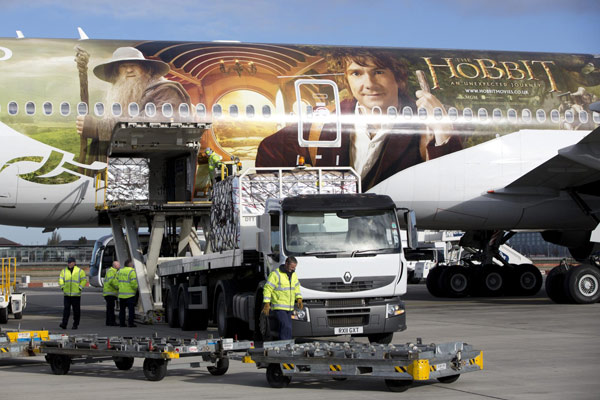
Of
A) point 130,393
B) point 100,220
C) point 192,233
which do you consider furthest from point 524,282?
point 130,393

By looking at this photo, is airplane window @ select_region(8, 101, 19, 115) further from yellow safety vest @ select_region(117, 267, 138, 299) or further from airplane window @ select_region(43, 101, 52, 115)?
yellow safety vest @ select_region(117, 267, 138, 299)

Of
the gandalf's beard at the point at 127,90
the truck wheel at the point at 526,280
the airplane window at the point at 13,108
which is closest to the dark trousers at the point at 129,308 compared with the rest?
the gandalf's beard at the point at 127,90

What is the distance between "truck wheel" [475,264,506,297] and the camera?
30922mm

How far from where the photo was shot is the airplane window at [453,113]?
84.4ft

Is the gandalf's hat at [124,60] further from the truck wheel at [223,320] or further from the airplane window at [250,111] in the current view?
the truck wheel at [223,320]

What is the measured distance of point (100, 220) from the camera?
80.0 ft

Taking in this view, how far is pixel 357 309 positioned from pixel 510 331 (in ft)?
14.6

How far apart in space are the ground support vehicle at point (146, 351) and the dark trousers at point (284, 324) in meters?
1.26

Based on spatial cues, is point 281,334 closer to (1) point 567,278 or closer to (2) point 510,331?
(2) point 510,331

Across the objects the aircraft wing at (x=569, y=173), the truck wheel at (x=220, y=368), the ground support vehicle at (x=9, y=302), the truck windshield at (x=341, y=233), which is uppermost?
the aircraft wing at (x=569, y=173)

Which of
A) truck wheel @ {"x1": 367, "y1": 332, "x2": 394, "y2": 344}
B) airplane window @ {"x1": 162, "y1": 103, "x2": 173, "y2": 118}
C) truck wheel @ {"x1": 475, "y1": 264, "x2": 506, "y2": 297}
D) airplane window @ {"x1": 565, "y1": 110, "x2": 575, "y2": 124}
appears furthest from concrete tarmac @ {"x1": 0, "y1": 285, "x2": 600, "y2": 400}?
truck wheel @ {"x1": 475, "y1": 264, "x2": 506, "y2": 297}

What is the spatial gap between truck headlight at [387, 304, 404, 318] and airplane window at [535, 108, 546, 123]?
13.0 metres

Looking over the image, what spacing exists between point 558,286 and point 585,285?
731 mm

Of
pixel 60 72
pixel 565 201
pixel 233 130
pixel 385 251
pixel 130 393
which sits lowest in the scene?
pixel 130 393
